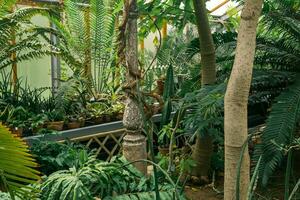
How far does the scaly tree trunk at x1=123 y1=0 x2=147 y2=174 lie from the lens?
1.78 metres

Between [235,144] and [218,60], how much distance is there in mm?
2223

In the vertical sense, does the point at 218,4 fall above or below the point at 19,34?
above

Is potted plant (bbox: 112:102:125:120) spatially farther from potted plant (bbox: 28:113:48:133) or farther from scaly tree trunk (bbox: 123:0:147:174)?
scaly tree trunk (bbox: 123:0:147:174)

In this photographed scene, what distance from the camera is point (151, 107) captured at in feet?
6.04

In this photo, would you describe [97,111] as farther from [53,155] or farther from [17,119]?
[53,155]

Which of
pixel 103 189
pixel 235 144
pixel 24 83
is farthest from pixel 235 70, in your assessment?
pixel 24 83

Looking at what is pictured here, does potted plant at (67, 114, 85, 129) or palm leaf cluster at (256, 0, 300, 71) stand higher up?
palm leaf cluster at (256, 0, 300, 71)

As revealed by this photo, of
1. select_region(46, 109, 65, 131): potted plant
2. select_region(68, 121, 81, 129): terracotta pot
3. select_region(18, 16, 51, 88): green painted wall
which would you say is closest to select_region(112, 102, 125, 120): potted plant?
select_region(68, 121, 81, 129): terracotta pot

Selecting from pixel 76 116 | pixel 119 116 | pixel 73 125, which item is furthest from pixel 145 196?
pixel 119 116

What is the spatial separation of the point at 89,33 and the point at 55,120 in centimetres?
156

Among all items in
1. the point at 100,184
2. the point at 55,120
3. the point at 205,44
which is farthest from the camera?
the point at 55,120

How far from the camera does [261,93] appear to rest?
265cm

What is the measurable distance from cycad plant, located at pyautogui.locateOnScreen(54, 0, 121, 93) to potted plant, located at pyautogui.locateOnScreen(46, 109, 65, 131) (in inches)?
38.5

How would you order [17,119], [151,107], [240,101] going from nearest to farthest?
[240,101] → [151,107] → [17,119]
